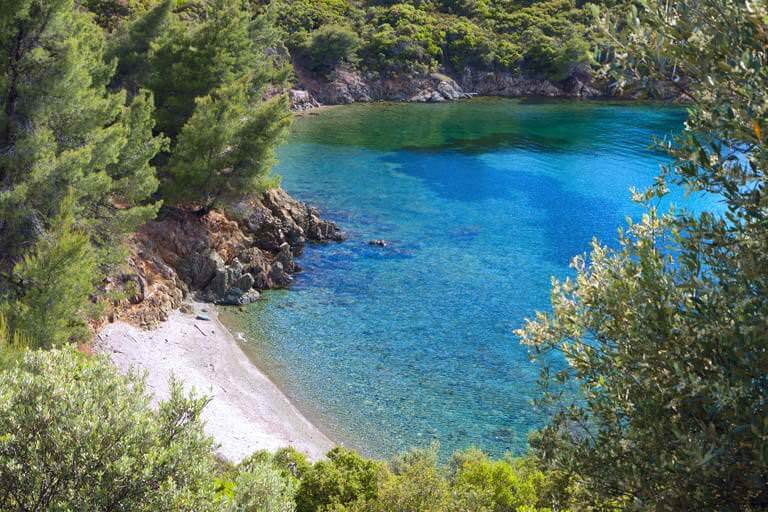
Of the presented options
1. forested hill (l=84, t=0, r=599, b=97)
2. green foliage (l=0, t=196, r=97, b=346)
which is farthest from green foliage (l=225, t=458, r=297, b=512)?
forested hill (l=84, t=0, r=599, b=97)

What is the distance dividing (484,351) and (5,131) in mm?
22737

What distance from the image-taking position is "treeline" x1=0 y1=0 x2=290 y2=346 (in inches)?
826

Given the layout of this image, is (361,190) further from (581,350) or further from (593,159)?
(581,350)

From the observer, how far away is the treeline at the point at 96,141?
21.0 m

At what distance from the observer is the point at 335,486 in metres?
18.2

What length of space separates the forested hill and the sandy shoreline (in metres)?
70.5

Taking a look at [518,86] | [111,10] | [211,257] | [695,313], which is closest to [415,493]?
[695,313]

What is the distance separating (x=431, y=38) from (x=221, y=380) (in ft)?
298

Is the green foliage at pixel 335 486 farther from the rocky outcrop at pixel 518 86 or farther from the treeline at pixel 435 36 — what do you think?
the rocky outcrop at pixel 518 86

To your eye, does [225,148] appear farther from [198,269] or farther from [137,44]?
[137,44]

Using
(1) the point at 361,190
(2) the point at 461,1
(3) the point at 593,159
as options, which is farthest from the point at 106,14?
(2) the point at 461,1

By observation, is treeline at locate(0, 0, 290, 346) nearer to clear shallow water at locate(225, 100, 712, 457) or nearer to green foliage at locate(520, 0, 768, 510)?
clear shallow water at locate(225, 100, 712, 457)

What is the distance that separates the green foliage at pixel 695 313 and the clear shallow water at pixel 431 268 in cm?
1713

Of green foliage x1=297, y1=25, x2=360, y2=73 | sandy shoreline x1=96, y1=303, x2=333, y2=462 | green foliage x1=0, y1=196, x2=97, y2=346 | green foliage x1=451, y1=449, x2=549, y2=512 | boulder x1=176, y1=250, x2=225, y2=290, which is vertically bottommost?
sandy shoreline x1=96, y1=303, x2=333, y2=462
